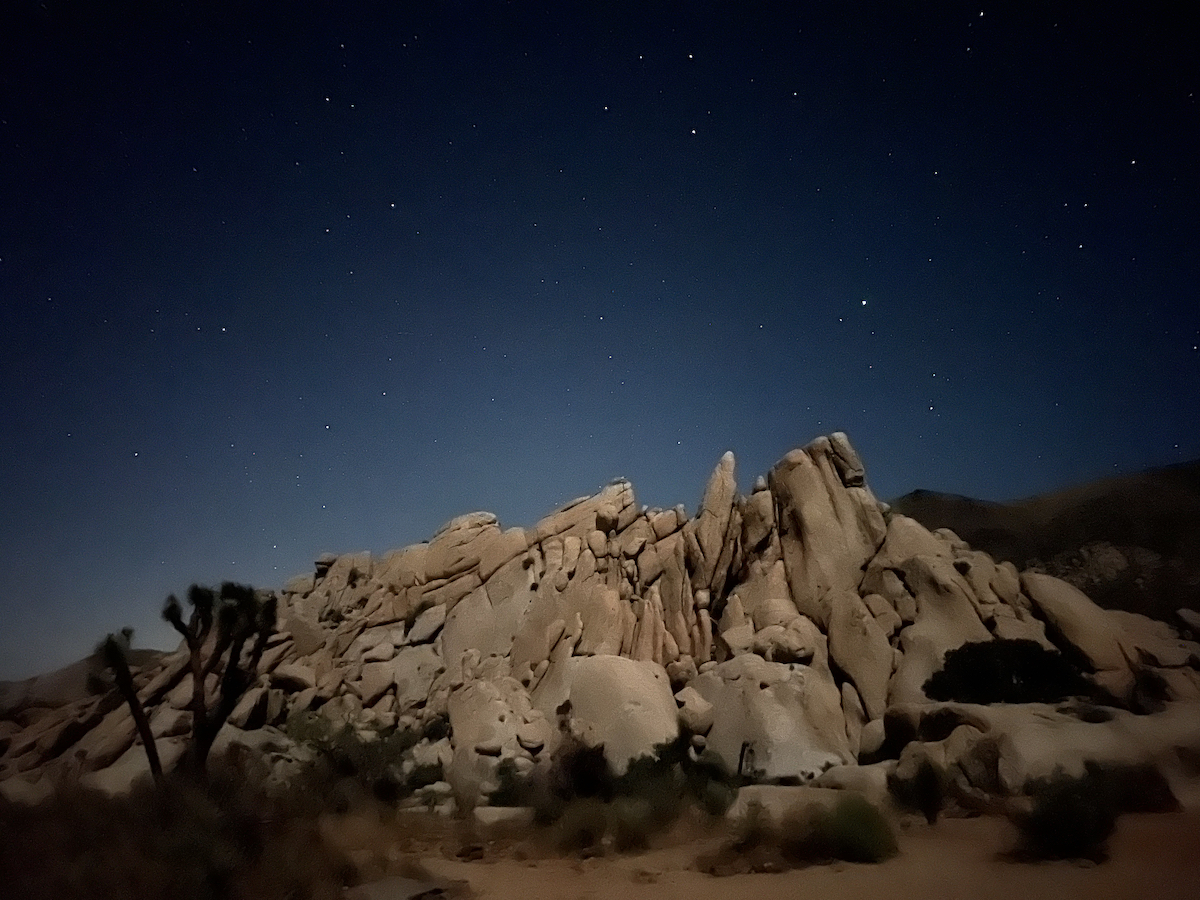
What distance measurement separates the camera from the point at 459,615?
28.3 meters

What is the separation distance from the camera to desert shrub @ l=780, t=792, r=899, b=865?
10719 mm

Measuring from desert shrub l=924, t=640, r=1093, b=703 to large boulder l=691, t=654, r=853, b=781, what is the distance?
2.82 metres

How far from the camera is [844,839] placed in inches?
431

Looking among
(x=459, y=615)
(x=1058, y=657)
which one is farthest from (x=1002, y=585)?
(x=459, y=615)

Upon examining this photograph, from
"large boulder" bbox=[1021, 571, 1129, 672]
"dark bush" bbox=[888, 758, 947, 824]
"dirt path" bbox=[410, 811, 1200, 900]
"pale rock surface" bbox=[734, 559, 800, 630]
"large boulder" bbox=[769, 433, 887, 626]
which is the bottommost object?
"dirt path" bbox=[410, 811, 1200, 900]

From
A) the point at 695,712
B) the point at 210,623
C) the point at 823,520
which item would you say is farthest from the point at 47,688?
the point at 823,520

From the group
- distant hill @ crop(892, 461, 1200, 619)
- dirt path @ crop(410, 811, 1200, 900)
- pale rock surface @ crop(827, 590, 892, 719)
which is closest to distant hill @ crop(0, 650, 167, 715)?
dirt path @ crop(410, 811, 1200, 900)

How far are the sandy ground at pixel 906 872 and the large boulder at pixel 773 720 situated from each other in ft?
17.8

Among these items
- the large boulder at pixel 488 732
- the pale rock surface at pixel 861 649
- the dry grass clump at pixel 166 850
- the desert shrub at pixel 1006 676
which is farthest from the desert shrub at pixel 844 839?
the large boulder at pixel 488 732

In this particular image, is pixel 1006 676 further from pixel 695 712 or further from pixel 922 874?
pixel 922 874

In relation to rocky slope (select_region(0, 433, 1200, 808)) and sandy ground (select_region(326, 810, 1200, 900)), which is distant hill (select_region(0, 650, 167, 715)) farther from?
sandy ground (select_region(326, 810, 1200, 900))

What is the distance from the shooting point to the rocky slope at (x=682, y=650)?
17672 millimetres

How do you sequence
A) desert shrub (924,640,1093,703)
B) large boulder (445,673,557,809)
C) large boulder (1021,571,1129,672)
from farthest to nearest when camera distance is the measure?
large boulder (445,673,557,809) < large boulder (1021,571,1129,672) < desert shrub (924,640,1093,703)

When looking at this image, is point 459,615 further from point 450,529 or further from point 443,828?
point 443,828
